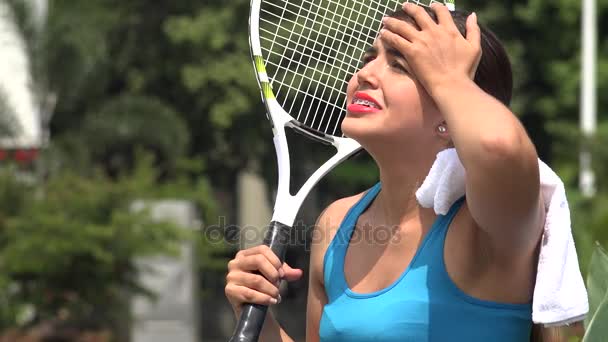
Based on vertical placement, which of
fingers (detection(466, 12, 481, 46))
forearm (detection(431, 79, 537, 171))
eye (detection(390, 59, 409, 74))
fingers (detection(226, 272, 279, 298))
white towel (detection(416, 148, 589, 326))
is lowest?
fingers (detection(226, 272, 279, 298))

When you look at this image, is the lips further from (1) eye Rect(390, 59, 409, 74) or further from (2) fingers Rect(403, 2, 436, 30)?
(2) fingers Rect(403, 2, 436, 30)

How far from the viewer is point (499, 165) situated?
2229 millimetres

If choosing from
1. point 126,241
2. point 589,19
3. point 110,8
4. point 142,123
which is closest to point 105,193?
point 126,241

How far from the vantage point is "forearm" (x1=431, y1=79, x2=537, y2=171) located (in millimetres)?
2227

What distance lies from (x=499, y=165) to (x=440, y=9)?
43 cm

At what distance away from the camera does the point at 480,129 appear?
224cm

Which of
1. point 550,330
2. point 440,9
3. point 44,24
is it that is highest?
point 440,9

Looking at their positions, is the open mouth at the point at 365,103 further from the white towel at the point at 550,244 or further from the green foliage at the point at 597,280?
the green foliage at the point at 597,280

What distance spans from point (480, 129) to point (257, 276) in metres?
0.71

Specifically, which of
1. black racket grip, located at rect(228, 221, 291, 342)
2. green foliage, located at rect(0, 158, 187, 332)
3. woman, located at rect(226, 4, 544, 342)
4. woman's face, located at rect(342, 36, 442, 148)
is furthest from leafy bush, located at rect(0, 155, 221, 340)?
woman's face, located at rect(342, 36, 442, 148)

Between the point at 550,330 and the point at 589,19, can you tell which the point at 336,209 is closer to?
the point at 550,330

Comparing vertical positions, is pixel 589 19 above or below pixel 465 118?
below

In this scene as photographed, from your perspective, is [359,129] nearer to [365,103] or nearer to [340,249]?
[365,103]

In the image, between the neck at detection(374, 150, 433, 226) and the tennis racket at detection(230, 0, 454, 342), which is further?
the tennis racket at detection(230, 0, 454, 342)
